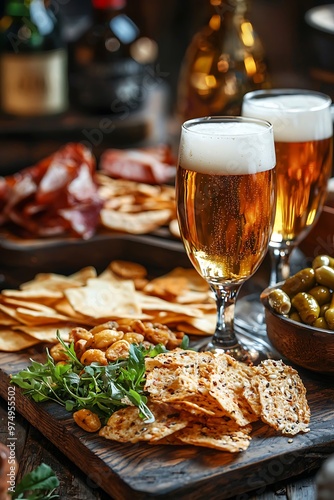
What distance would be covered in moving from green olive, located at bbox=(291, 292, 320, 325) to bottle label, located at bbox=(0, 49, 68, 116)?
4.67 ft

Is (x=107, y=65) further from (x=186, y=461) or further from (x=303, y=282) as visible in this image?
(x=186, y=461)

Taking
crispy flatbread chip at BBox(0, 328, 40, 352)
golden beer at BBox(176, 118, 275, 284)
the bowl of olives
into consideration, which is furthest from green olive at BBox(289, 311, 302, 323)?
crispy flatbread chip at BBox(0, 328, 40, 352)

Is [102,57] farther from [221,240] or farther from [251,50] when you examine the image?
[221,240]

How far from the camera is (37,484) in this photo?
1.10 metres

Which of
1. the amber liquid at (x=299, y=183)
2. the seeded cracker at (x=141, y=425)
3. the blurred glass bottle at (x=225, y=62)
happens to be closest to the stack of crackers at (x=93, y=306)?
the amber liquid at (x=299, y=183)

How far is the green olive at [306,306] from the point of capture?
4.37ft

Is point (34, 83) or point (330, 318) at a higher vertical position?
point (34, 83)

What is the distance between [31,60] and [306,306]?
4.79ft

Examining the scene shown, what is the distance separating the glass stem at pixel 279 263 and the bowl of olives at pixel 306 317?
22 centimetres

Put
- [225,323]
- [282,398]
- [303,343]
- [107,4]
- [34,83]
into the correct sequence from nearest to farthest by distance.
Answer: [282,398]
[303,343]
[225,323]
[107,4]
[34,83]

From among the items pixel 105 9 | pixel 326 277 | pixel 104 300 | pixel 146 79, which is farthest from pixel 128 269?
pixel 146 79

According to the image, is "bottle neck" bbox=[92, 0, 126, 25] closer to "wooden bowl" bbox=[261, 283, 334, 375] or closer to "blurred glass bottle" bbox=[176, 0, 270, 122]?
"blurred glass bottle" bbox=[176, 0, 270, 122]

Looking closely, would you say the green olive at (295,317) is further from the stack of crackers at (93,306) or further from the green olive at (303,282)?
the stack of crackers at (93,306)

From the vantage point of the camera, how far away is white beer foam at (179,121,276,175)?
1274mm
